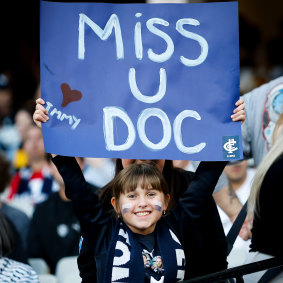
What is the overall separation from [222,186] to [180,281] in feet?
3.54

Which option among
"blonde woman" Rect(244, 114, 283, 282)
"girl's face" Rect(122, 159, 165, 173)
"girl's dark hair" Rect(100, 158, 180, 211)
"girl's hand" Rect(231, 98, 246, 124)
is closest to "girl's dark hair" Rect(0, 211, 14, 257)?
"girl's dark hair" Rect(100, 158, 180, 211)

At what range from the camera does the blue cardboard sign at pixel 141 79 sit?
114 inches

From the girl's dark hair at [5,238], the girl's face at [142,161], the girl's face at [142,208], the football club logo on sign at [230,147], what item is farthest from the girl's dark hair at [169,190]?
the girl's dark hair at [5,238]

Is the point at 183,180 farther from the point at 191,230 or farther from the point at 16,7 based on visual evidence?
the point at 16,7

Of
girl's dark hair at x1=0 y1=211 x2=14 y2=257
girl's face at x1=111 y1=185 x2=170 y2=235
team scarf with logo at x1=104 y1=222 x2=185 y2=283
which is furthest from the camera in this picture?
girl's dark hair at x1=0 y1=211 x2=14 y2=257

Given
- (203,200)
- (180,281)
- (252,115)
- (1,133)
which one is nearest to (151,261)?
(180,281)

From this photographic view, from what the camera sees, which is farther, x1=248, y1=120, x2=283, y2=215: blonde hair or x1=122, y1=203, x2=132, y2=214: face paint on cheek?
x1=248, y1=120, x2=283, y2=215: blonde hair

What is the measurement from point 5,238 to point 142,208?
1370 mm

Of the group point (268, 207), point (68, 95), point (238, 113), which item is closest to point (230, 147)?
point (238, 113)

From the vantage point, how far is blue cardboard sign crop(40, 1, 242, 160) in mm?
2902

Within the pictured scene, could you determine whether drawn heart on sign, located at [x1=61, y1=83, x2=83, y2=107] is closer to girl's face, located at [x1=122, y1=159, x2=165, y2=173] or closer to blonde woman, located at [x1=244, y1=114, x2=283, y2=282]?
girl's face, located at [x1=122, y1=159, x2=165, y2=173]

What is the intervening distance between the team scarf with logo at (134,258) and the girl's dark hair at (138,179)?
17cm

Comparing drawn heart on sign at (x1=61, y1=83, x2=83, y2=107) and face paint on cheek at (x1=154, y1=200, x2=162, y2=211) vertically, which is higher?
drawn heart on sign at (x1=61, y1=83, x2=83, y2=107)

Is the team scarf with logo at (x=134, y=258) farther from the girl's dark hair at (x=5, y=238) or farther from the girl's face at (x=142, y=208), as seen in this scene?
the girl's dark hair at (x=5, y=238)
